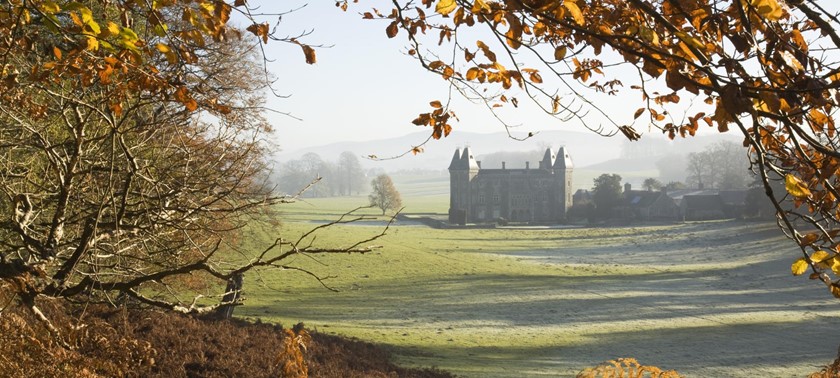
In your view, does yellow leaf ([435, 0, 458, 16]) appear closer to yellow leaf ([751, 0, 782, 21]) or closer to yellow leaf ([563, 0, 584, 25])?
yellow leaf ([563, 0, 584, 25])

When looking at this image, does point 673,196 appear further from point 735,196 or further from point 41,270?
point 41,270

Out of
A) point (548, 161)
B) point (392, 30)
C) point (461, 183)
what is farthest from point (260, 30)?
point (548, 161)

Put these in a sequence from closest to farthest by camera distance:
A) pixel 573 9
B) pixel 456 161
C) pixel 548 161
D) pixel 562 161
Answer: pixel 573 9 → pixel 562 161 → pixel 456 161 → pixel 548 161

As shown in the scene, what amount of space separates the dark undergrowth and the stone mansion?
3270 inches

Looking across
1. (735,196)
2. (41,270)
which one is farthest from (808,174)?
(735,196)

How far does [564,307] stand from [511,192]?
2634 inches

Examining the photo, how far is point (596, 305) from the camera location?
30312mm

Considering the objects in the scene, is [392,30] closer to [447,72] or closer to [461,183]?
[447,72]

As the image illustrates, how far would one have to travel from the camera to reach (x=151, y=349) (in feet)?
27.7

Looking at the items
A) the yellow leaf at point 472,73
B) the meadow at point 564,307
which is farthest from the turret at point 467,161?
the yellow leaf at point 472,73

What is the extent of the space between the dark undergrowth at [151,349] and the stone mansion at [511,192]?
272 ft

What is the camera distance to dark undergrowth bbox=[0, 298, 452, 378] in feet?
23.8

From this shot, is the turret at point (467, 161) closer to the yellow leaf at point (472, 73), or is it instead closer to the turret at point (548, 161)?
the turret at point (548, 161)

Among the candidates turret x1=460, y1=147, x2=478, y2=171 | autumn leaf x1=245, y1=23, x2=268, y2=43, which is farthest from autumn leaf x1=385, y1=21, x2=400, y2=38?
turret x1=460, y1=147, x2=478, y2=171
